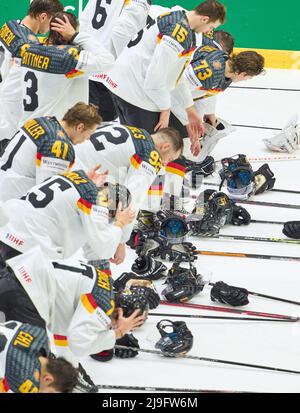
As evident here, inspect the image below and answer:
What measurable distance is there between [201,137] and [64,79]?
5.81 feet

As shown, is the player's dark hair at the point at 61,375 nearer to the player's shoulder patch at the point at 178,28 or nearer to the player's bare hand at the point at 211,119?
the player's shoulder patch at the point at 178,28

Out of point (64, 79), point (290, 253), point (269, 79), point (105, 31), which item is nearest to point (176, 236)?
point (290, 253)

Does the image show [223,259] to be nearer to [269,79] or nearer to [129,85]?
[129,85]

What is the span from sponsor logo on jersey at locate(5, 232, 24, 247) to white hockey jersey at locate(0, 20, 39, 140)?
7.79ft

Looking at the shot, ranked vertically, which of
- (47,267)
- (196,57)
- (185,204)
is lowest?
(185,204)

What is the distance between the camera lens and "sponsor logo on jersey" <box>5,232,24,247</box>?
206 inches

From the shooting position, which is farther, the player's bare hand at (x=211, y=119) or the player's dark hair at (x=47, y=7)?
the player's bare hand at (x=211, y=119)

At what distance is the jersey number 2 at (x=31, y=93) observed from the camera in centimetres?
695

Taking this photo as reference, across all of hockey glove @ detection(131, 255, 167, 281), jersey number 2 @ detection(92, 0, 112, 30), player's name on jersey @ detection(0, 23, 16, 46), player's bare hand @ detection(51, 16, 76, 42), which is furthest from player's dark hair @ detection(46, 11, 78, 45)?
hockey glove @ detection(131, 255, 167, 281)

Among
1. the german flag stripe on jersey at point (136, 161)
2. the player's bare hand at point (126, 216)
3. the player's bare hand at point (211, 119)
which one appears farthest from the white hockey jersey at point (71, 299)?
the player's bare hand at point (211, 119)

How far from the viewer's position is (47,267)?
4.92 meters

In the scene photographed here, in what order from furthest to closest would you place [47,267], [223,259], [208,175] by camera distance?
[208,175] < [223,259] < [47,267]

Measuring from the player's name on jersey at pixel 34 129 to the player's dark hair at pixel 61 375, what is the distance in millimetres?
1724

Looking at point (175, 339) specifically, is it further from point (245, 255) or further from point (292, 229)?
point (292, 229)
